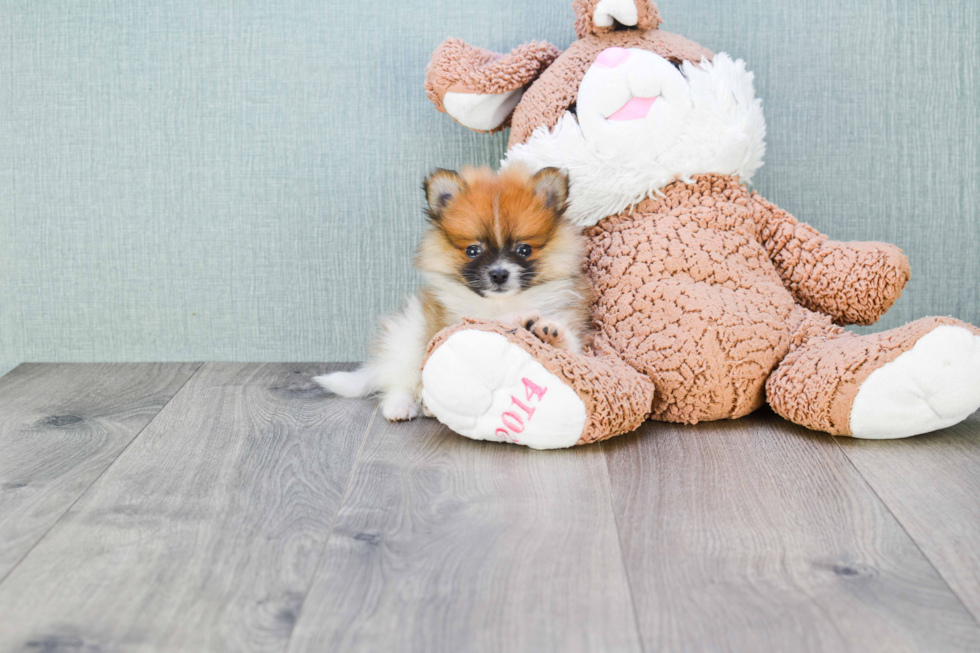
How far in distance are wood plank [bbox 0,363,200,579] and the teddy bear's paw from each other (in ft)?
4.01

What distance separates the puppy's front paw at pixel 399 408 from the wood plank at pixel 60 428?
17.7 inches

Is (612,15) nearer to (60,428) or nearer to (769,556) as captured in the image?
(769,556)

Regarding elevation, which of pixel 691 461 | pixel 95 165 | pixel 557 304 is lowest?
pixel 691 461

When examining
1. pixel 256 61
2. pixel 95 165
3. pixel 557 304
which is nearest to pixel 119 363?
pixel 95 165

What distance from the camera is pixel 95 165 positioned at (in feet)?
6.13

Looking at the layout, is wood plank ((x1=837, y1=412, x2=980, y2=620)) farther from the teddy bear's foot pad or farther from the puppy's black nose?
the puppy's black nose

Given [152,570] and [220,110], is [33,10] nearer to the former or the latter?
[220,110]

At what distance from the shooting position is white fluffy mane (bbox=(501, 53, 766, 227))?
4.90 feet

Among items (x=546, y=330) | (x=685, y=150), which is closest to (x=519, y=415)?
(x=546, y=330)

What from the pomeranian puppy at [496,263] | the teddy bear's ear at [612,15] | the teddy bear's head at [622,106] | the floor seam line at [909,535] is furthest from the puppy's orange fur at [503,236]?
the floor seam line at [909,535]

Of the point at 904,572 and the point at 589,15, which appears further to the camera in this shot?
the point at 589,15

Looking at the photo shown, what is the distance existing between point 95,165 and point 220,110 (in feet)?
1.06

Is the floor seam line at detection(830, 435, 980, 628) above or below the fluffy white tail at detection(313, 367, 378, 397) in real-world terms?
above

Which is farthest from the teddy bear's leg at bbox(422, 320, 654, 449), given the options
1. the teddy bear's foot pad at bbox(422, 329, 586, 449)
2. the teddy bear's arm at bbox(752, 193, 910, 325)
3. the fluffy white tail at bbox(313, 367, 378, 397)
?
the teddy bear's arm at bbox(752, 193, 910, 325)
